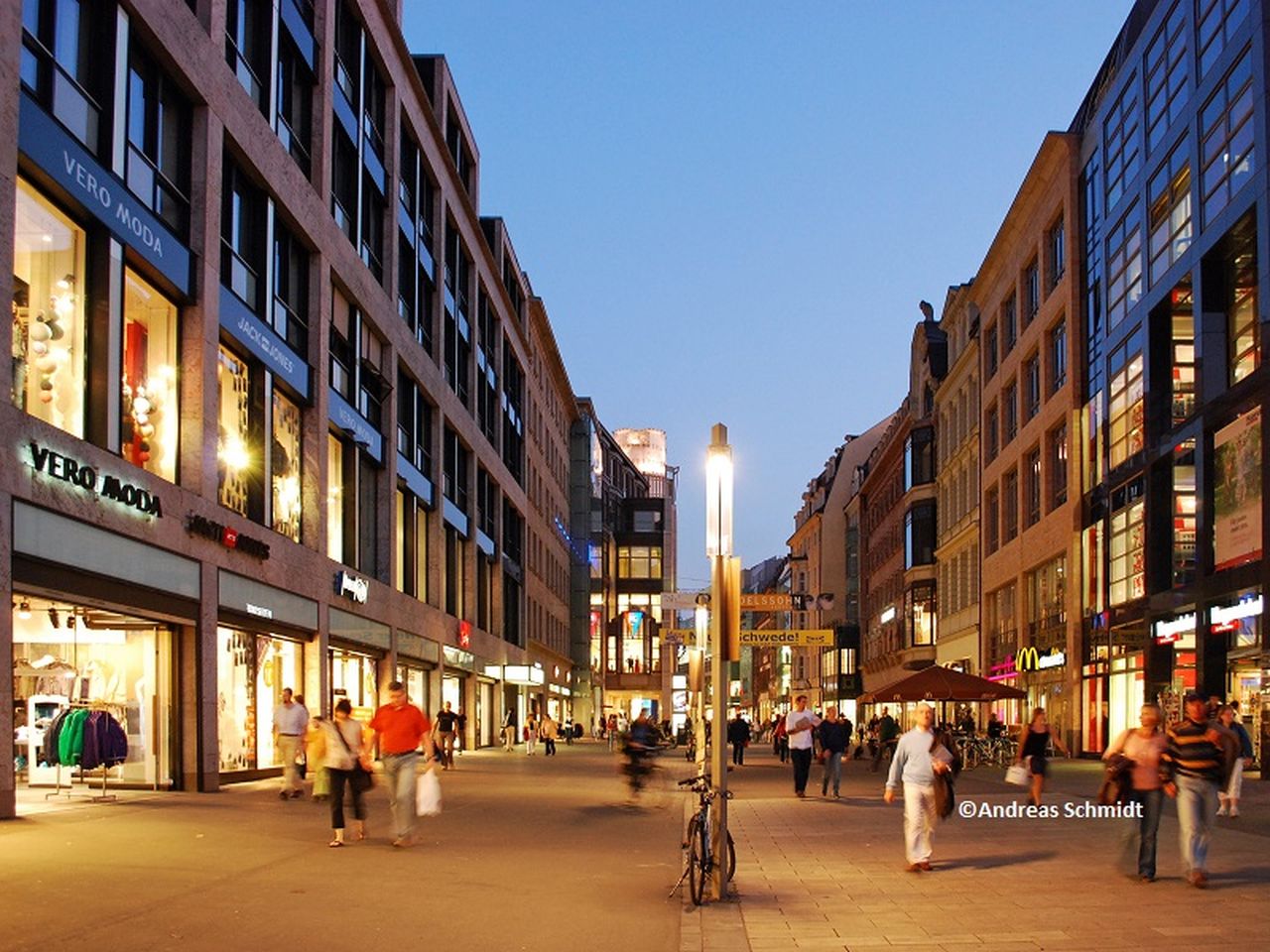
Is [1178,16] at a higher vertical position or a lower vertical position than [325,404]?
higher

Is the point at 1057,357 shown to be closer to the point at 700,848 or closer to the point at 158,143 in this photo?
the point at 158,143

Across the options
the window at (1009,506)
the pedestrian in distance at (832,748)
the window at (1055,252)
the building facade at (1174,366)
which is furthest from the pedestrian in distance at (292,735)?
the window at (1009,506)

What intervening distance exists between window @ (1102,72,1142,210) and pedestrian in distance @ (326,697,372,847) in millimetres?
31651

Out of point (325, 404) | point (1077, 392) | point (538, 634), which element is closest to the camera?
point (325, 404)

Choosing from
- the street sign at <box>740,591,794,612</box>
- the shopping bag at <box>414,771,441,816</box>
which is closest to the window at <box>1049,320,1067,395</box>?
the street sign at <box>740,591,794,612</box>

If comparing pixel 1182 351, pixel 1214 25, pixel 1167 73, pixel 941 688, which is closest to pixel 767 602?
pixel 941 688

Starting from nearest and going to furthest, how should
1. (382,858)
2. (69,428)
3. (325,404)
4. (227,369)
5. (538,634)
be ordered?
(382,858), (69,428), (227,369), (325,404), (538,634)

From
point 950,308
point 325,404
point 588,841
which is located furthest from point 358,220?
point 950,308

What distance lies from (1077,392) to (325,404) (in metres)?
25.0

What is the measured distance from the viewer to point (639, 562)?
125 m

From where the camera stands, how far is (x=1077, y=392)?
48594mm

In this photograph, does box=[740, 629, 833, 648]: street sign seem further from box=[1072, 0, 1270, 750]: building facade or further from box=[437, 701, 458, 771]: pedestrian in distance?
box=[1072, 0, 1270, 750]: building facade

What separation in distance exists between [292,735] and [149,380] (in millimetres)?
5935

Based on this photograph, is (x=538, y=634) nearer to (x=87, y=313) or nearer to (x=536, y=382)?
(x=536, y=382)
